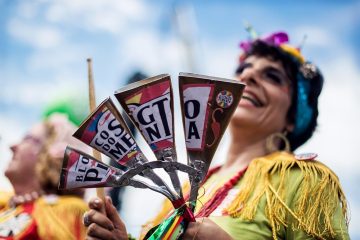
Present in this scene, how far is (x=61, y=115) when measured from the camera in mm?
2750

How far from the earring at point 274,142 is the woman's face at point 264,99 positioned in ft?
0.07

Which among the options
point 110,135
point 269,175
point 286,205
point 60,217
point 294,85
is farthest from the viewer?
point 294,85

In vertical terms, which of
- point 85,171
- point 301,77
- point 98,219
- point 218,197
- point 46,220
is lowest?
point 46,220

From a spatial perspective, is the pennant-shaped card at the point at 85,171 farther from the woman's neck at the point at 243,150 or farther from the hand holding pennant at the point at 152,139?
the woman's neck at the point at 243,150

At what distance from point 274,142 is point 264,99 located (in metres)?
0.18

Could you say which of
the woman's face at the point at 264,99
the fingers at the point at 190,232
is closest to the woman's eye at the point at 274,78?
the woman's face at the point at 264,99

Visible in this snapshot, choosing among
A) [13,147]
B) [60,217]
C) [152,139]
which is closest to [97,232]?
[152,139]

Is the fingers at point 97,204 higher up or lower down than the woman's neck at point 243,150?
higher up

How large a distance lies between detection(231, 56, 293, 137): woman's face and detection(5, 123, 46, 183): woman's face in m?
0.85

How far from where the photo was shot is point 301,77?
2.60m

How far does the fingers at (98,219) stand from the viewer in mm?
1623

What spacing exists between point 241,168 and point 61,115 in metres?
0.89

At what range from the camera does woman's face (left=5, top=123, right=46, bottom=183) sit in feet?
8.35

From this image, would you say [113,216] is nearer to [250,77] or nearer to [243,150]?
[243,150]
